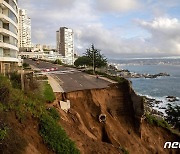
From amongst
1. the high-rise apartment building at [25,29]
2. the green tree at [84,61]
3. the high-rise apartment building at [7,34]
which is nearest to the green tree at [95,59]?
the green tree at [84,61]

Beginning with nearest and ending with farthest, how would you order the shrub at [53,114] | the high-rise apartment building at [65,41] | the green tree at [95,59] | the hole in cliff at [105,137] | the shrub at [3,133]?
the shrub at [3,133] → the shrub at [53,114] → the hole in cliff at [105,137] → the green tree at [95,59] → the high-rise apartment building at [65,41]

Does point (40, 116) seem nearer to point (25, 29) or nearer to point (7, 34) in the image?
point (7, 34)

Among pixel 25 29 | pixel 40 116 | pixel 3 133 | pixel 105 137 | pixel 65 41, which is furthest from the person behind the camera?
pixel 25 29

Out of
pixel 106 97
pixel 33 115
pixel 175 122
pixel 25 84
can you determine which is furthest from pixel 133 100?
pixel 175 122

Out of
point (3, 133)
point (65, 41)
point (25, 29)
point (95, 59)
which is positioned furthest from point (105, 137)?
point (25, 29)

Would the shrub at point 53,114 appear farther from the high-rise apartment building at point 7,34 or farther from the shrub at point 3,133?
the high-rise apartment building at point 7,34

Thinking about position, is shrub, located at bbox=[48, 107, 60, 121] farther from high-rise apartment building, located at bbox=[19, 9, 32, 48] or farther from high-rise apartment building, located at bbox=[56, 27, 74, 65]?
high-rise apartment building, located at bbox=[56, 27, 74, 65]
